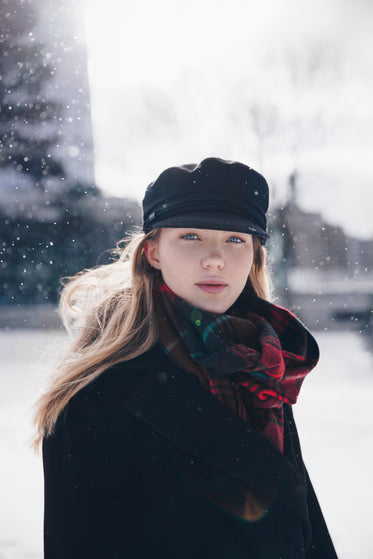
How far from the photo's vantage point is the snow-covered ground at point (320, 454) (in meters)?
2.45

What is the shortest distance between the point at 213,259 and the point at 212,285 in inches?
2.9

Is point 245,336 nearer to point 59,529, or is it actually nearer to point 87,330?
point 87,330

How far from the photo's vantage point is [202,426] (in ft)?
3.56

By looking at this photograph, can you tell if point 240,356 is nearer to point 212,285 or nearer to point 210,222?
point 212,285

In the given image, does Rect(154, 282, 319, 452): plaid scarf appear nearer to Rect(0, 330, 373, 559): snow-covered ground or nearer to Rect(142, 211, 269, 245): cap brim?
Rect(142, 211, 269, 245): cap brim

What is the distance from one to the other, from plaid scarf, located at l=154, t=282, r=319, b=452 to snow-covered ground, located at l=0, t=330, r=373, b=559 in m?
0.39

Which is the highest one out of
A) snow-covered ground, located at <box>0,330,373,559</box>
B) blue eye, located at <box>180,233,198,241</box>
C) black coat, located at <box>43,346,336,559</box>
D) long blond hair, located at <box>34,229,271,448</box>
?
blue eye, located at <box>180,233,198,241</box>

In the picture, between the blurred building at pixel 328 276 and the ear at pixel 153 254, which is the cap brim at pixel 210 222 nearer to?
the ear at pixel 153 254

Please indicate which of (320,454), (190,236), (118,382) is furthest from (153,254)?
(320,454)

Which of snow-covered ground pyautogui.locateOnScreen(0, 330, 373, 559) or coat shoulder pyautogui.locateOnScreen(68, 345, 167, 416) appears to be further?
snow-covered ground pyautogui.locateOnScreen(0, 330, 373, 559)

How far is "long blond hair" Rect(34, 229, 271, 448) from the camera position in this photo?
1077 millimetres

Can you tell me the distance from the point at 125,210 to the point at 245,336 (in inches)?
621

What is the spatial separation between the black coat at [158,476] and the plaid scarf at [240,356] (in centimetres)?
4

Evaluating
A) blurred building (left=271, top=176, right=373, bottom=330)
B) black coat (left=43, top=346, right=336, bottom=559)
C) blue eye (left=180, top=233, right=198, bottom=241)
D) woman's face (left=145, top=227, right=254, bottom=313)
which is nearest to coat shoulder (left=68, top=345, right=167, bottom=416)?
black coat (left=43, top=346, right=336, bottom=559)
